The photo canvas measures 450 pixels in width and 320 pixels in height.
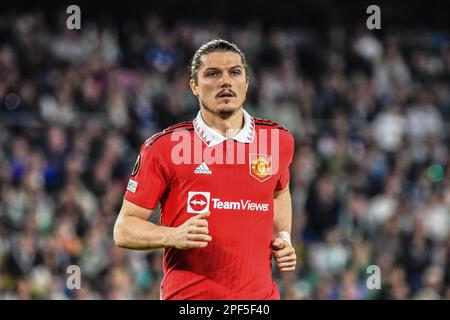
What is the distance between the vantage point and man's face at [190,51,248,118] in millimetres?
5180

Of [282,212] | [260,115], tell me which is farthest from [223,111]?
[260,115]

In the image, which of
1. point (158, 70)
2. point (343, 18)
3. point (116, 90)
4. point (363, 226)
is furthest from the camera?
point (343, 18)

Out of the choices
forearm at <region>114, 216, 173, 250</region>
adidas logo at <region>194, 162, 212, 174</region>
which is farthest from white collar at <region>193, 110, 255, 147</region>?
forearm at <region>114, 216, 173, 250</region>

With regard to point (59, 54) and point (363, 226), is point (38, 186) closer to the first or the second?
point (59, 54)

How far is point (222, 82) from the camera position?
516cm

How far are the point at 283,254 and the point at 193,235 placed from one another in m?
0.59

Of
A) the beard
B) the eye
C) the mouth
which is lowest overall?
the beard

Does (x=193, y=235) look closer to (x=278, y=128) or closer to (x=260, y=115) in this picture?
(x=278, y=128)

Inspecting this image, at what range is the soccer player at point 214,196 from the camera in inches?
199

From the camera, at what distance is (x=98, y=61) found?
14.7 meters

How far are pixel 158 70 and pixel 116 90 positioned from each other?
1250 mm

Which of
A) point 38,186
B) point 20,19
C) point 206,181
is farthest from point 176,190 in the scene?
point 20,19

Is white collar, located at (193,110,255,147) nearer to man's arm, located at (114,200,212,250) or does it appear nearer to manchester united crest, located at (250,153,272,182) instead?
manchester united crest, located at (250,153,272,182)

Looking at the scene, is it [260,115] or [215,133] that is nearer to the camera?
[215,133]
